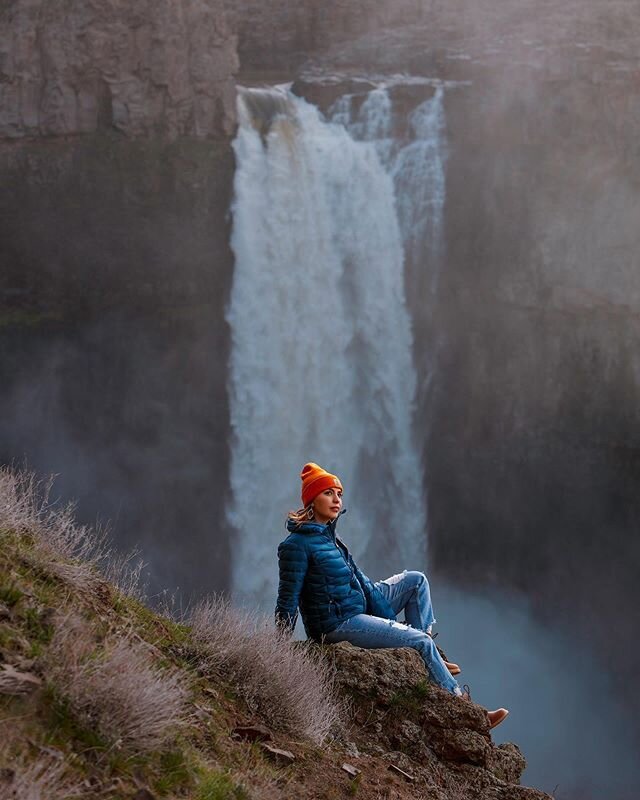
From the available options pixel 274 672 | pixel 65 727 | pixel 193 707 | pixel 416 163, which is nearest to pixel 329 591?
pixel 274 672

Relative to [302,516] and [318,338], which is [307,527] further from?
[318,338]

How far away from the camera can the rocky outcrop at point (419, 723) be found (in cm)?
679

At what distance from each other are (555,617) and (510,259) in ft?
31.0

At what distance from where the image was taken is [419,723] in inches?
275

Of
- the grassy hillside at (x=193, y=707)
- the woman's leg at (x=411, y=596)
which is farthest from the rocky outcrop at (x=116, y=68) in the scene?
the woman's leg at (x=411, y=596)

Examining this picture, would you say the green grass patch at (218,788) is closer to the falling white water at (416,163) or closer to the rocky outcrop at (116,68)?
the rocky outcrop at (116,68)

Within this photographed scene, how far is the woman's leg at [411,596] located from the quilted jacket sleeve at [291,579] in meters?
0.68

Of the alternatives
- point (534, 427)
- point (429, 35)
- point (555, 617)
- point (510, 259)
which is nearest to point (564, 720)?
point (555, 617)

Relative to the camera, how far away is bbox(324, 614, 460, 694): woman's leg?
7.20 meters

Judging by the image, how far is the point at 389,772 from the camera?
21.0 feet

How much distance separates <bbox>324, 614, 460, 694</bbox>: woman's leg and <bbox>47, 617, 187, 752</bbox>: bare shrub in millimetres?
2236

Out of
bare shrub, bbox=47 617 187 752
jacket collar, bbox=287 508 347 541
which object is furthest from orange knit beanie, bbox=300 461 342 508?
bare shrub, bbox=47 617 187 752

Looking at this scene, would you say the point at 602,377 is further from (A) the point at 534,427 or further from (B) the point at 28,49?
(B) the point at 28,49

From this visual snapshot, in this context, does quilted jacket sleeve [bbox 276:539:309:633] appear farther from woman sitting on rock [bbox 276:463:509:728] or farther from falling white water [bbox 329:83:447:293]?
falling white water [bbox 329:83:447:293]
